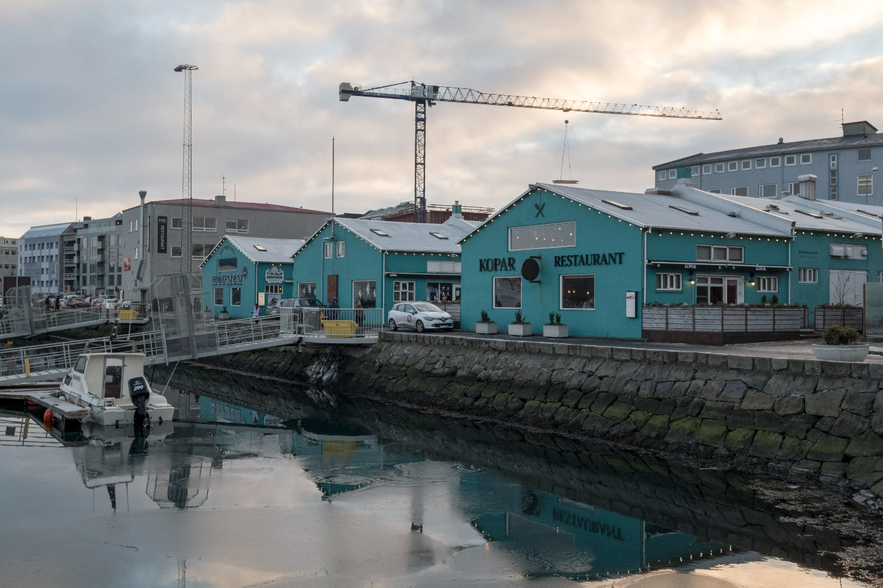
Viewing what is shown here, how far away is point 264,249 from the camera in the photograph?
56.3 meters

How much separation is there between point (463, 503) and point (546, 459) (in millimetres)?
4805

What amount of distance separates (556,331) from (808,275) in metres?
11.8

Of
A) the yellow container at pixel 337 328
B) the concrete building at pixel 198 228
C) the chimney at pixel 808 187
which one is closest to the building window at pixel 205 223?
the concrete building at pixel 198 228

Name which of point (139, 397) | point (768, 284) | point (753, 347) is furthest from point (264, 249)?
point (753, 347)

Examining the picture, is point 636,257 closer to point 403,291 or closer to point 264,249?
point 403,291

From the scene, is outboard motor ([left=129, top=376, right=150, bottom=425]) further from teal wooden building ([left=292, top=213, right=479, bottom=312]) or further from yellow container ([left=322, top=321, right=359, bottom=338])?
teal wooden building ([left=292, top=213, right=479, bottom=312])

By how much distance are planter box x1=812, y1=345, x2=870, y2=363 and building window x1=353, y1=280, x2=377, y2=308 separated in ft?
87.1

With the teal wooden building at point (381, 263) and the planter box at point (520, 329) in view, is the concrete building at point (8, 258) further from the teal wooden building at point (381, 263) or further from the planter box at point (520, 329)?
the planter box at point (520, 329)

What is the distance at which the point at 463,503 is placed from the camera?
15203 mm

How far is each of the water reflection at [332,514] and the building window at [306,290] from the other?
83.8ft

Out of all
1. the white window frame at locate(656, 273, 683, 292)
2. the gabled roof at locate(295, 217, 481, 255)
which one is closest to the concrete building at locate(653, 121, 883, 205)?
the gabled roof at locate(295, 217, 481, 255)

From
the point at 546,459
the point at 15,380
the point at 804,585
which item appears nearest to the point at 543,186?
the point at 546,459

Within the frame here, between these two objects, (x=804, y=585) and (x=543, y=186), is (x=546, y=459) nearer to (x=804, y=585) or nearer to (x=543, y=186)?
(x=804, y=585)

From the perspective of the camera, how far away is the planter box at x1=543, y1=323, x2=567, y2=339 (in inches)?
1246
